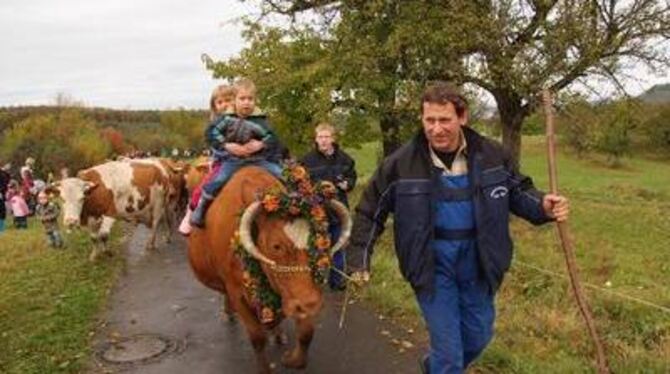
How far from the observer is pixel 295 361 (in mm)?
6547

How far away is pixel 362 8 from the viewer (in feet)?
57.2

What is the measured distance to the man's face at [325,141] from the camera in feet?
32.6

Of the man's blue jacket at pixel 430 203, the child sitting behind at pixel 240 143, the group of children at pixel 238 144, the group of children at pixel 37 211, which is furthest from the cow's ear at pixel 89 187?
the man's blue jacket at pixel 430 203

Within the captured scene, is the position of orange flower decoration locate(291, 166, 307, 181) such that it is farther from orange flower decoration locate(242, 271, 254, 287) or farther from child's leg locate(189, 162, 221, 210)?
child's leg locate(189, 162, 221, 210)

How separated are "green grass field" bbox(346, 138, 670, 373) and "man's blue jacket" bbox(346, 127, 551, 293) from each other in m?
1.88

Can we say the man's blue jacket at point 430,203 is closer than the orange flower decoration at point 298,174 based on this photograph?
Yes

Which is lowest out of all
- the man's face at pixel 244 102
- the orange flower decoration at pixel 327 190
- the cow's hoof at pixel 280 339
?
the cow's hoof at pixel 280 339

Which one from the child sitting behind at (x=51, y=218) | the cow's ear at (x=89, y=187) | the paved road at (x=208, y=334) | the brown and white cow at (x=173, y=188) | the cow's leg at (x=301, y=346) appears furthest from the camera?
the brown and white cow at (x=173, y=188)

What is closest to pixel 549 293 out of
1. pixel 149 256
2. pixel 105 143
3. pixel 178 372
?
pixel 178 372

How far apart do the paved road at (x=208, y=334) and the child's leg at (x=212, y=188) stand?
4.41 ft

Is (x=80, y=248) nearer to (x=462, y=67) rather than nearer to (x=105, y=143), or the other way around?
(x=462, y=67)

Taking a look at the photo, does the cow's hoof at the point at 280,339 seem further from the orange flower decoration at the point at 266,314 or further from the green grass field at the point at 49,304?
the green grass field at the point at 49,304

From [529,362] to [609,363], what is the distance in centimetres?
65

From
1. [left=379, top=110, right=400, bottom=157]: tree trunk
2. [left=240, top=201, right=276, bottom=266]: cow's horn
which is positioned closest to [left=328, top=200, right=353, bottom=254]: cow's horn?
[left=240, top=201, right=276, bottom=266]: cow's horn
